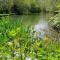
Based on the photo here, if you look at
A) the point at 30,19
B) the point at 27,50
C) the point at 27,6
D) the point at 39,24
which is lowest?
the point at 30,19

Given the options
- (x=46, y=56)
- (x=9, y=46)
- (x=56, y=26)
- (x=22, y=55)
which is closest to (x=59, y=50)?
(x=46, y=56)

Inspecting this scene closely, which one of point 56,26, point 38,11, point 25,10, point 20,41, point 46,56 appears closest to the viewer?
point 46,56

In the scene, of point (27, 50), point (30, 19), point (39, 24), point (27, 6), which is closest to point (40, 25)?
point (39, 24)

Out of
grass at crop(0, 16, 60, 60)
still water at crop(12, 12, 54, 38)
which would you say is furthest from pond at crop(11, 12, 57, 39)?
grass at crop(0, 16, 60, 60)

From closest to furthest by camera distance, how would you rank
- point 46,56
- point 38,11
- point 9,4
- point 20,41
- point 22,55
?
point 46,56 → point 22,55 → point 20,41 → point 9,4 → point 38,11

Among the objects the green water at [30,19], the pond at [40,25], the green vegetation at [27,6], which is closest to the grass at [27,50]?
the pond at [40,25]

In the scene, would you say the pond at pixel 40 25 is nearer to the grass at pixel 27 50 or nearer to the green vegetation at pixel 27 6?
the grass at pixel 27 50

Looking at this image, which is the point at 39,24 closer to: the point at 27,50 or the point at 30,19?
the point at 30,19

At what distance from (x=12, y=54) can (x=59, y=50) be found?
1.16 metres

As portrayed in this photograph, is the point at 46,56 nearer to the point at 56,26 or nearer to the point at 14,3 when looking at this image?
the point at 56,26

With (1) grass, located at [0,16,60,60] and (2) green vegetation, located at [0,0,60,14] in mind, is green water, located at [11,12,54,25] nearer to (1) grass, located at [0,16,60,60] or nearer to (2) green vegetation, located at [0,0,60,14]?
(2) green vegetation, located at [0,0,60,14]

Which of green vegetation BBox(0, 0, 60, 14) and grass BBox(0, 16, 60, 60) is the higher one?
grass BBox(0, 16, 60, 60)

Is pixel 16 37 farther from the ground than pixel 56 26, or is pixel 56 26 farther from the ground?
pixel 16 37

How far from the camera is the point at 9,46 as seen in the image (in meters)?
5.34
